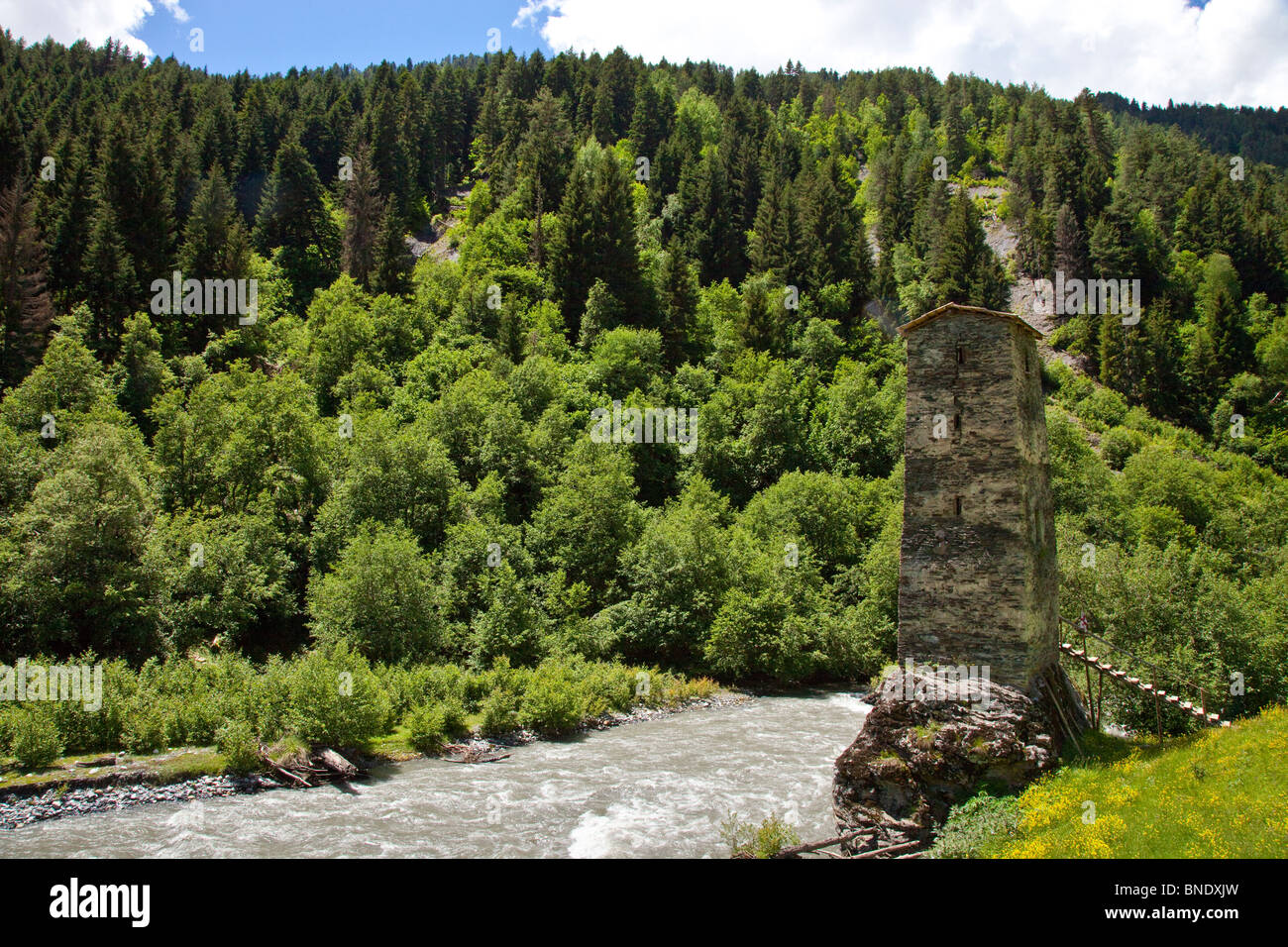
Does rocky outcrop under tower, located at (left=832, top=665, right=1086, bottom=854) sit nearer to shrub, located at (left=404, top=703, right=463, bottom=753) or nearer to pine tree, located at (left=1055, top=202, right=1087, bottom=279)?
shrub, located at (left=404, top=703, right=463, bottom=753)

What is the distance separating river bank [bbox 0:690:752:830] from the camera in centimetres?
2194

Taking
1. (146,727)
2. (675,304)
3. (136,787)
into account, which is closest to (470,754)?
(136,787)

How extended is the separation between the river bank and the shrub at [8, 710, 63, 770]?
0.93 m

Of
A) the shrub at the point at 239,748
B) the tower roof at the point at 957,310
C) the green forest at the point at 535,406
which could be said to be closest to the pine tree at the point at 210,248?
the green forest at the point at 535,406

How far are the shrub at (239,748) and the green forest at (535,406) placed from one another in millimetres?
487

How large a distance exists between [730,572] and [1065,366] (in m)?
49.9

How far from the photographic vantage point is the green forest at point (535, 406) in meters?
32.2

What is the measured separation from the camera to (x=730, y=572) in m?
42.5

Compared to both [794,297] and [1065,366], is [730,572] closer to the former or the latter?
[794,297]

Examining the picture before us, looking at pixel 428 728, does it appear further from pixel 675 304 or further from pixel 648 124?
pixel 648 124

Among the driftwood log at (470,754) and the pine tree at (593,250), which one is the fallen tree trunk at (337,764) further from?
the pine tree at (593,250)

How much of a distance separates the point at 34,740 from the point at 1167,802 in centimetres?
2986

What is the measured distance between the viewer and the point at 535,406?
179ft

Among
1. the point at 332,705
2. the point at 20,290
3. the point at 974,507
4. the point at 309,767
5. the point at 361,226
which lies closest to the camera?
the point at 974,507
